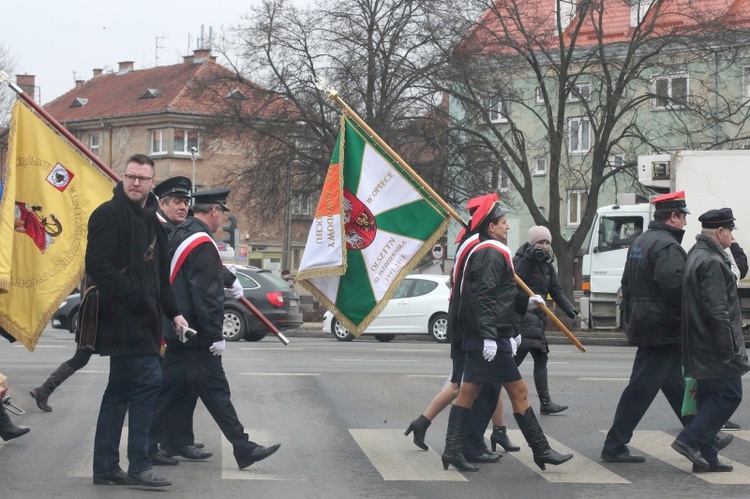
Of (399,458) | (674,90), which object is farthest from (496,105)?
(399,458)

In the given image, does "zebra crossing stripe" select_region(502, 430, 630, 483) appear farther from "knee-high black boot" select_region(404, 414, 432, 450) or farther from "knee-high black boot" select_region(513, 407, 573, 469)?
"knee-high black boot" select_region(404, 414, 432, 450)

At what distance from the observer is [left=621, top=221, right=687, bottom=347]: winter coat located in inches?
351

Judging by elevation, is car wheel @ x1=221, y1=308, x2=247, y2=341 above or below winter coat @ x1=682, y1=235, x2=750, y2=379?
below

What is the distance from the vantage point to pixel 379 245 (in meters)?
10.1

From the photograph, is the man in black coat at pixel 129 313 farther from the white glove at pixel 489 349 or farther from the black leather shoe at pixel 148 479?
the white glove at pixel 489 349

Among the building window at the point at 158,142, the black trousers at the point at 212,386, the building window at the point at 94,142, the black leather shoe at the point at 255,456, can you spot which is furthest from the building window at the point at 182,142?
the black leather shoe at the point at 255,456

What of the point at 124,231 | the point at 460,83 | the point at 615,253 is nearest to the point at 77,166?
the point at 124,231

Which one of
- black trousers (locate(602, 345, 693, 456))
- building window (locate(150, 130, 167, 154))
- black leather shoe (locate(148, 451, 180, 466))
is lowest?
black leather shoe (locate(148, 451, 180, 466))

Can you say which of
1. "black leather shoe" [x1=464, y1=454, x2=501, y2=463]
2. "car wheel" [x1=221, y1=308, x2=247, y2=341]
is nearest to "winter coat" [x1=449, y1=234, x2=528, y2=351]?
"black leather shoe" [x1=464, y1=454, x2=501, y2=463]

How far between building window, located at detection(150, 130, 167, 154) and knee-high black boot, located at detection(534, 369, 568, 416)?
190 ft

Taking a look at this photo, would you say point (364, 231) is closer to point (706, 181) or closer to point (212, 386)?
point (212, 386)

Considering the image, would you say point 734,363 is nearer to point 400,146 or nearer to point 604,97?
Result: point 604,97

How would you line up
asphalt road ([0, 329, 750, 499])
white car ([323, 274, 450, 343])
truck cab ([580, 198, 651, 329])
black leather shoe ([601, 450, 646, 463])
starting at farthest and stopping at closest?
truck cab ([580, 198, 651, 329]), white car ([323, 274, 450, 343]), black leather shoe ([601, 450, 646, 463]), asphalt road ([0, 329, 750, 499])

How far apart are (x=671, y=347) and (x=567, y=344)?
16961 mm
